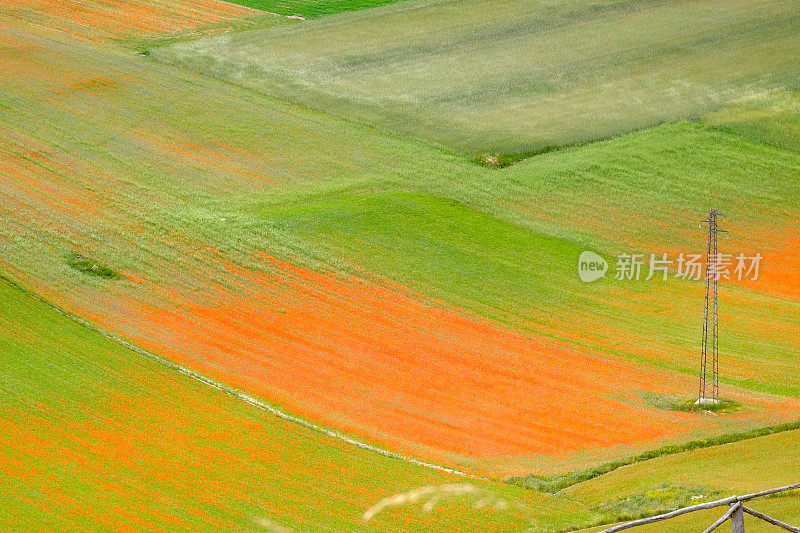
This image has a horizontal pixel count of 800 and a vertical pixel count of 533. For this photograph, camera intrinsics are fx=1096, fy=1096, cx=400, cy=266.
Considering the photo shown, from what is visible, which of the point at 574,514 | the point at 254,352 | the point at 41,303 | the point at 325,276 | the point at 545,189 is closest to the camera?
the point at 574,514

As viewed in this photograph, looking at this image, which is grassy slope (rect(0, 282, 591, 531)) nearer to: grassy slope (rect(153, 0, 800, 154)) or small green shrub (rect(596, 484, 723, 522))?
small green shrub (rect(596, 484, 723, 522))

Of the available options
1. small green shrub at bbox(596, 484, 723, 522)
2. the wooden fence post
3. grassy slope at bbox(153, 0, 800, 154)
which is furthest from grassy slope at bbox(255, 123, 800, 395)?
the wooden fence post

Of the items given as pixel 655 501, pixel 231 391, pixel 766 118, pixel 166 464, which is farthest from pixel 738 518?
pixel 766 118

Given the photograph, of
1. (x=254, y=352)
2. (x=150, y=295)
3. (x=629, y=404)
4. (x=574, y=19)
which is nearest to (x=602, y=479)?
(x=629, y=404)

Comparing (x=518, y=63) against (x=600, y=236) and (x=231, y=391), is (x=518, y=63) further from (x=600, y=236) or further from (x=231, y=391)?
(x=231, y=391)

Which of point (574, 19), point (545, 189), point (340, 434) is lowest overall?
point (340, 434)

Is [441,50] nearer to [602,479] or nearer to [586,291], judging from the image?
[586,291]
